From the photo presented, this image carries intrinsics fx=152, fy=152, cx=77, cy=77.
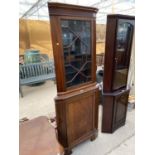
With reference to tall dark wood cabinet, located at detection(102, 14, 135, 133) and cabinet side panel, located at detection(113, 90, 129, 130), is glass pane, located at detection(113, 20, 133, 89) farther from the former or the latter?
cabinet side panel, located at detection(113, 90, 129, 130)

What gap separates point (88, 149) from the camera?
1.93 m

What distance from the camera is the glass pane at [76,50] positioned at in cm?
150

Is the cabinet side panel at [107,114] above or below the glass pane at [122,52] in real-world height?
below

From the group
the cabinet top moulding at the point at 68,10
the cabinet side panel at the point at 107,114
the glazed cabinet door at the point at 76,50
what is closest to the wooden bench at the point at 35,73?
the cabinet side panel at the point at 107,114

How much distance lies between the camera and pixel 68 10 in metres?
1.40

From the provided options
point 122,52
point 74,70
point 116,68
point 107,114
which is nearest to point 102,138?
point 107,114

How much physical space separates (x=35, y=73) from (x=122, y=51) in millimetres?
2676

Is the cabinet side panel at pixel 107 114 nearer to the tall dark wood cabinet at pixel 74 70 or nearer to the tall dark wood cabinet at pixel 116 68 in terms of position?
the tall dark wood cabinet at pixel 116 68

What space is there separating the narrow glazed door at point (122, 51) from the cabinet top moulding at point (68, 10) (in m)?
0.42

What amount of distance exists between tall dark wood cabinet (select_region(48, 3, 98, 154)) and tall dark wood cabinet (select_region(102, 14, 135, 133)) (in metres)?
0.21
